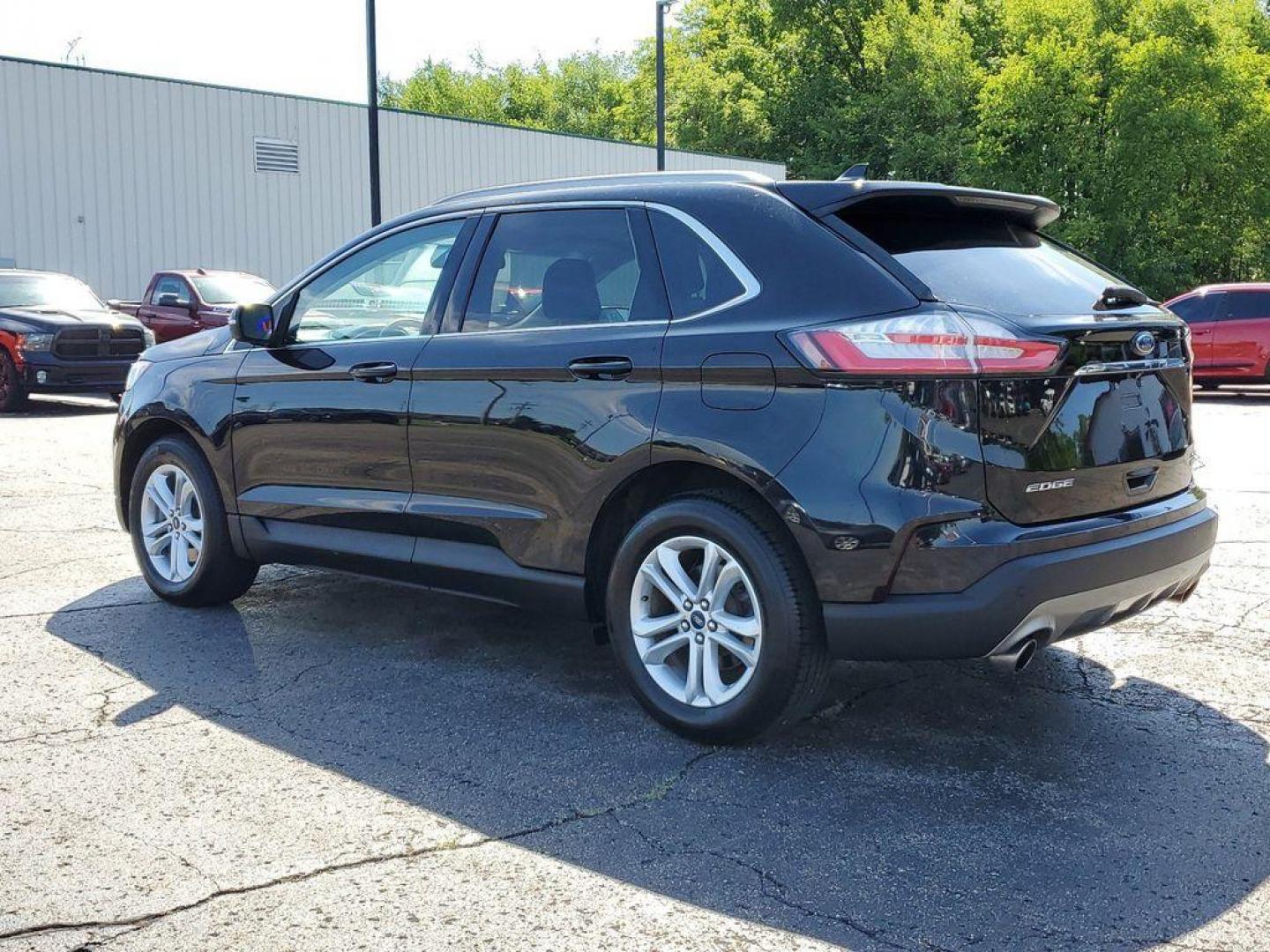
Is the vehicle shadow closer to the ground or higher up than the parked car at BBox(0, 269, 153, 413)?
closer to the ground

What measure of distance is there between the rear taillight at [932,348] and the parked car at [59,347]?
14.2 m

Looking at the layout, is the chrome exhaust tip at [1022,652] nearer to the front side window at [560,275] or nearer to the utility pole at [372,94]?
the front side window at [560,275]

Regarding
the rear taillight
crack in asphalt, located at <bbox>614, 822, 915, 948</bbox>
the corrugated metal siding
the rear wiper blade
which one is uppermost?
the corrugated metal siding

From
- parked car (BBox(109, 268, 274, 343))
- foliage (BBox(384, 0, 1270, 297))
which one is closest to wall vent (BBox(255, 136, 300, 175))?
parked car (BBox(109, 268, 274, 343))

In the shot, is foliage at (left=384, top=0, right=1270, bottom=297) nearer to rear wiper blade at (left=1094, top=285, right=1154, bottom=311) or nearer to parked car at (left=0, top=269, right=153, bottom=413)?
parked car at (left=0, top=269, right=153, bottom=413)

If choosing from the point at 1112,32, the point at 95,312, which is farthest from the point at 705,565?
the point at 1112,32

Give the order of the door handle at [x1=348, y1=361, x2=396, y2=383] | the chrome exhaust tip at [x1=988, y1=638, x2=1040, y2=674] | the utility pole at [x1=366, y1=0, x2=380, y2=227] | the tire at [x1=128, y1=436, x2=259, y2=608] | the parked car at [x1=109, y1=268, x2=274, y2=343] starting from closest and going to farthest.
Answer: the chrome exhaust tip at [x1=988, y1=638, x2=1040, y2=674], the door handle at [x1=348, y1=361, x2=396, y2=383], the tire at [x1=128, y1=436, x2=259, y2=608], the parked car at [x1=109, y1=268, x2=274, y2=343], the utility pole at [x1=366, y1=0, x2=380, y2=227]

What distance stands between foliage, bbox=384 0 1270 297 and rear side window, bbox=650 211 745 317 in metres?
33.4

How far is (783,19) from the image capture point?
49875mm

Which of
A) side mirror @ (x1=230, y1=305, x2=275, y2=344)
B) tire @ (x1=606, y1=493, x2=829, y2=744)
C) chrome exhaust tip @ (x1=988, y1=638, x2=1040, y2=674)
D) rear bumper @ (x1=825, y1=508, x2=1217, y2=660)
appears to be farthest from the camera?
side mirror @ (x1=230, y1=305, x2=275, y2=344)

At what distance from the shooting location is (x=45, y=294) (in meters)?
17.6

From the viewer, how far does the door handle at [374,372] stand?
5.14 meters

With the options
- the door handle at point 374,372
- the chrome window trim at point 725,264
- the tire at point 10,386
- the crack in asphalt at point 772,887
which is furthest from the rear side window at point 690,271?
the tire at point 10,386

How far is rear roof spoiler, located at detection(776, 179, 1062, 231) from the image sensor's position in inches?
165
